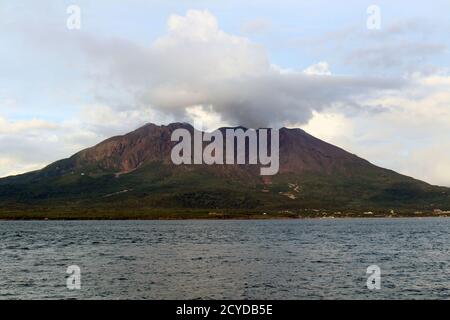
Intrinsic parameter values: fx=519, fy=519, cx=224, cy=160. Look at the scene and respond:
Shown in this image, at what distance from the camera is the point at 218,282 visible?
2655 inches

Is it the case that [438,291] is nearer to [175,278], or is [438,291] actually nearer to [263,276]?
[263,276]

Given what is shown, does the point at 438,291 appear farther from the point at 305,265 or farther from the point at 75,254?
the point at 75,254

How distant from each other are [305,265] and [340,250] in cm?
3112

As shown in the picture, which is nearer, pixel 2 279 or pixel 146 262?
pixel 2 279

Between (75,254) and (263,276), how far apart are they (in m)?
48.8

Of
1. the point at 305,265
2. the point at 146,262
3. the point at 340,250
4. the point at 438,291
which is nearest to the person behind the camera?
the point at 438,291

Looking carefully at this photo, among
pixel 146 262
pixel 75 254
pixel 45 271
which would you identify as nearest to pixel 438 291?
pixel 146 262

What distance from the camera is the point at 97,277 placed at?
72.9 metres
